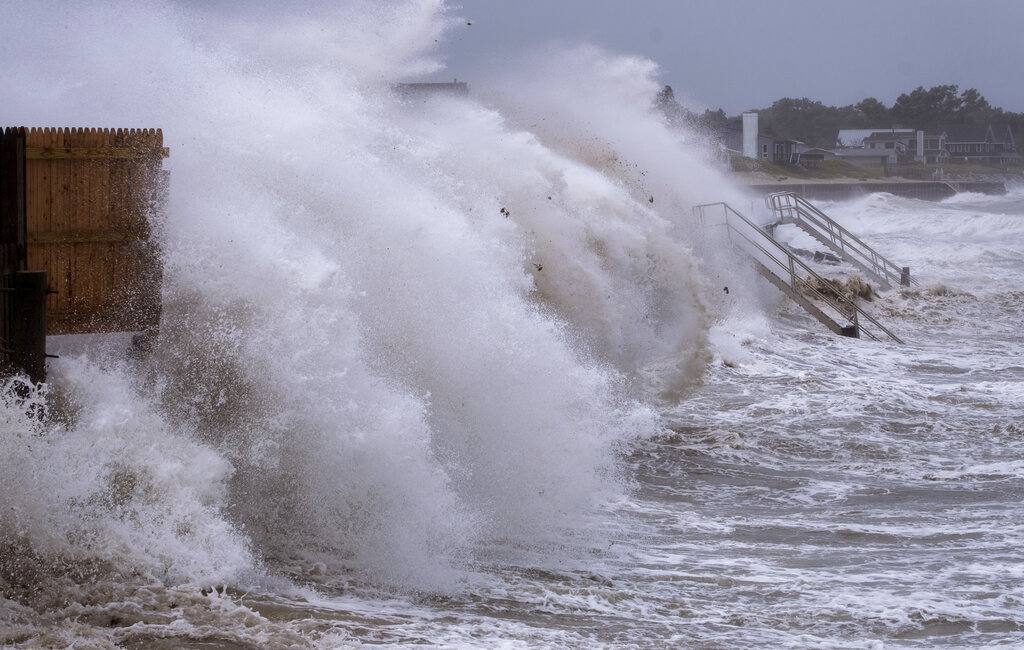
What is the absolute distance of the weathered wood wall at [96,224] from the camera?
306 inches

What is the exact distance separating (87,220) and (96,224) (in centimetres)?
7

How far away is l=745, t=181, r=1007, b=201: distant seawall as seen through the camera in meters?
67.8

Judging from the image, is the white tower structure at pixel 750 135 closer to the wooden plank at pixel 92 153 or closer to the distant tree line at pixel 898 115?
the distant tree line at pixel 898 115

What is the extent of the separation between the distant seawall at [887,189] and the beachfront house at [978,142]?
975 inches

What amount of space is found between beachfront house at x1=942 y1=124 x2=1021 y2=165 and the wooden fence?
4467 inches

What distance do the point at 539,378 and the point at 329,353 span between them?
2439 mm

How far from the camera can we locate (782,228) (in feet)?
116

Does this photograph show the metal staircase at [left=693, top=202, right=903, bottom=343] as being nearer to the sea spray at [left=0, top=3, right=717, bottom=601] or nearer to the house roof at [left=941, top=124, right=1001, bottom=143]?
the sea spray at [left=0, top=3, right=717, bottom=601]

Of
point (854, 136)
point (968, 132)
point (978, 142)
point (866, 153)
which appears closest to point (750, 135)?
point (866, 153)

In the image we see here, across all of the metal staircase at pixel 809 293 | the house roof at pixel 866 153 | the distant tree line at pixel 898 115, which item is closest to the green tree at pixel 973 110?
the distant tree line at pixel 898 115

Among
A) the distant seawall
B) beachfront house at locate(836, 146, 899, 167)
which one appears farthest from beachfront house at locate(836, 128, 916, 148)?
the distant seawall

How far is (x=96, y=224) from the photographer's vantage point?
8.05 metres

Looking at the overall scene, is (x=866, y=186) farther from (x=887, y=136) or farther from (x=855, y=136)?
(x=855, y=136)

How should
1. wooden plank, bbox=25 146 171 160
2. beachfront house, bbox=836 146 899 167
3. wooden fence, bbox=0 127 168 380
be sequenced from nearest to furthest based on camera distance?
wooden fence, bbox=0 127 168 380 → wooden plank, bbox=25 146 171 160 → beachfront house, bbox=836 146 899 167
